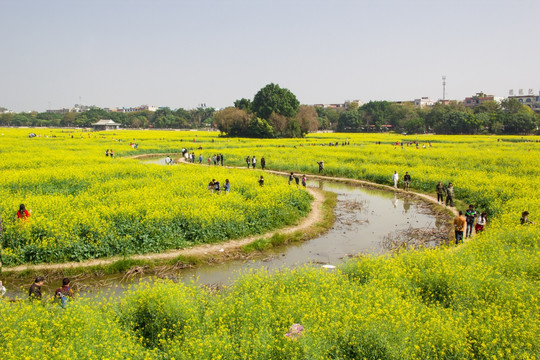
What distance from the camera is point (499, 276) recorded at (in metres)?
10.4

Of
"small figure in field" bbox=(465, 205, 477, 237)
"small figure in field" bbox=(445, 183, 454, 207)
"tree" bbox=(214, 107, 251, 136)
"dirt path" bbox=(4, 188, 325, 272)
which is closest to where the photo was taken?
"dirt path" bbox=(4, 188, 325, 272)

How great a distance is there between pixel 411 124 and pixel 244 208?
10200 cm

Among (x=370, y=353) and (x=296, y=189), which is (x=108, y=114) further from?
(x=370, y=353)

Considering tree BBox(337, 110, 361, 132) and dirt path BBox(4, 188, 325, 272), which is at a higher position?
tree BBox(337, 110, 361, 132)

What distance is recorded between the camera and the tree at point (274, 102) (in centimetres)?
8144

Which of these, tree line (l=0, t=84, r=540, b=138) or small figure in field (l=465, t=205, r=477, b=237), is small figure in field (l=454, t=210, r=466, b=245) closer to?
small figure in field (l=465, t=205, r=477, b=237)

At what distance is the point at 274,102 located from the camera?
267ft

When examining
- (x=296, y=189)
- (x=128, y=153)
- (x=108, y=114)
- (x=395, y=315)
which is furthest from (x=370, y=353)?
(x=108, y=114)

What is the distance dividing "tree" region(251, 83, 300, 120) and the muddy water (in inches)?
2224

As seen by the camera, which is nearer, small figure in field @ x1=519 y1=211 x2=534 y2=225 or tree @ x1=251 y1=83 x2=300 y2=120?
small figure in field @ x1=519 y1=211 x2=534 y2=225

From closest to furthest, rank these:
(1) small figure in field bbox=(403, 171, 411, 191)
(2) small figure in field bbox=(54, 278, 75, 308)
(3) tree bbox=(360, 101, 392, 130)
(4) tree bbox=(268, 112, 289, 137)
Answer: (2) small figure in field bbox=(54, 278, 75, 308) → (1) small figure in field bbox=(403, 171, 411, 191) → (4) tree bbox=(268, 112, 289, 137) → (3) tree bbox=(360, 101, 392, 130)

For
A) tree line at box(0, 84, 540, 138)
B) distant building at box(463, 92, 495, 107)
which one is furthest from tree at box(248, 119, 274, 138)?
distant building at box(463, 92, 495, 107)

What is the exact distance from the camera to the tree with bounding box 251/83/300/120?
81438 millimetres

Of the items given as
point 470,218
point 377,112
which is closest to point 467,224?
point 470,218
